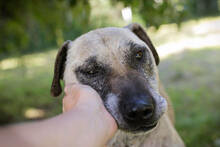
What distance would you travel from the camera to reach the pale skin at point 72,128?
3.95ft

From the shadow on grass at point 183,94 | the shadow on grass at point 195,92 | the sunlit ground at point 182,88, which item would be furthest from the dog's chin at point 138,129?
the shadow on grass at point 195,92

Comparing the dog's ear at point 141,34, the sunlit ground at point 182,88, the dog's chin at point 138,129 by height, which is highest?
the dog's ear at point 141,34

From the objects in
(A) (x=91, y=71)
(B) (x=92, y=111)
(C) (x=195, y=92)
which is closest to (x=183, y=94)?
(C) (x=195, y=92)

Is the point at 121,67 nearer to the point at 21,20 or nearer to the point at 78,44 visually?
the point at 78,44

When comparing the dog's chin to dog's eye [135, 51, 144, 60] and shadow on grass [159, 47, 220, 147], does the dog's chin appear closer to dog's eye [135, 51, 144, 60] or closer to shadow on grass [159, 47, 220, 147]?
dog's eye [135, 51, 144, 60]

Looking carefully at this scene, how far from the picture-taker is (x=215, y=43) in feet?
40.4

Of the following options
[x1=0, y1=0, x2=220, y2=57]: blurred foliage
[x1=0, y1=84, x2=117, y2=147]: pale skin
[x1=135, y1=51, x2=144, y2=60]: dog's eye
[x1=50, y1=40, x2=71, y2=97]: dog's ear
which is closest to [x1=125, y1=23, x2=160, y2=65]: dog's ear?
[x1=0, y1=0, x2=220, y2=57]: blurred foliage

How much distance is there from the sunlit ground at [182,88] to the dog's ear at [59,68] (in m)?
0.64

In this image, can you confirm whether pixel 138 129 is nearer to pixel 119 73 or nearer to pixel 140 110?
pixel 140 110

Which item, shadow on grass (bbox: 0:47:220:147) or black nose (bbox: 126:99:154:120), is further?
shadow on grass (bbox: 0:47:220:147)

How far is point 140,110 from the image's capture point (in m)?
2.05

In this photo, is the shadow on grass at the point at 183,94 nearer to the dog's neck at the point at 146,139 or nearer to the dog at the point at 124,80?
the dog at the point at 124,80

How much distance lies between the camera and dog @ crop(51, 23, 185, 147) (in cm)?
216

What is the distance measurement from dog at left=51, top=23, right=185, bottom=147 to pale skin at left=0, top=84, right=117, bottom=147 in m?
0.19
